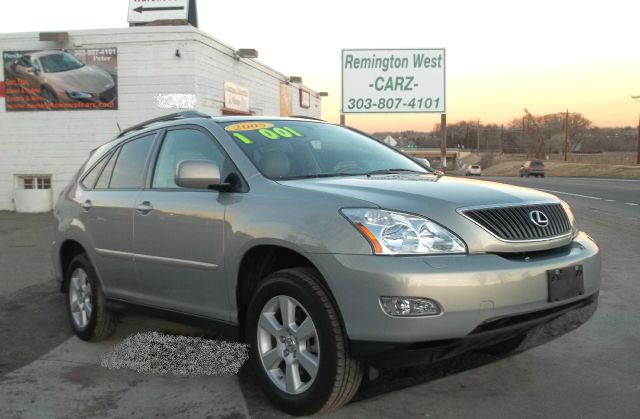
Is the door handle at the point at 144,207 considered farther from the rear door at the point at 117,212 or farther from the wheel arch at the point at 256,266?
the wheel arch at the point at 256,266

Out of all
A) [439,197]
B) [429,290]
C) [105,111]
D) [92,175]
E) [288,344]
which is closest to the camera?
[429,290]

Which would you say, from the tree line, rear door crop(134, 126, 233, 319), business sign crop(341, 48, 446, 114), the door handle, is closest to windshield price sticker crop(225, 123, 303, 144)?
rear door crop(134, 126, 233, 319)

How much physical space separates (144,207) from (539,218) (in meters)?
2.66

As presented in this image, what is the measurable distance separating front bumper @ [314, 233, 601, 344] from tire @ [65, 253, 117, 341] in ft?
8.41

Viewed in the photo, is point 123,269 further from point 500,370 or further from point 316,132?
point 500,370

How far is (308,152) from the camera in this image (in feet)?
13.6

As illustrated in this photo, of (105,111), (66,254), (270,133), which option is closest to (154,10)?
(105,111)

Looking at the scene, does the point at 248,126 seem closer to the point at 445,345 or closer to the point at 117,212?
the point at 117,212

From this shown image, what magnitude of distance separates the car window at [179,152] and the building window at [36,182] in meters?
12.1

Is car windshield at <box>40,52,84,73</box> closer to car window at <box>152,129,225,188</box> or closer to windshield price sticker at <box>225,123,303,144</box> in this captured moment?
car window at <box>152,129,225,188</box>

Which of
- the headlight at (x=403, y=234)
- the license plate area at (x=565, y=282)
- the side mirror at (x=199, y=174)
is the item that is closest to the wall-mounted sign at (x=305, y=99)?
the side mirror at (x=199, y=174)

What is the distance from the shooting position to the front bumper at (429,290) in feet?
9.36

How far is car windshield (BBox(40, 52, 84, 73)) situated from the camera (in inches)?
581

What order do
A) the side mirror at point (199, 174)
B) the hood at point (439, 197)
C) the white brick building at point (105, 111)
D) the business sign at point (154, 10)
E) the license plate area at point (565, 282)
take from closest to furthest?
the hood at point (439, 197), the license plate area at point (565, 282), the side mirror at point (199, 174), the white brick building at point (105, 111), the business sign at point (154, 10)
